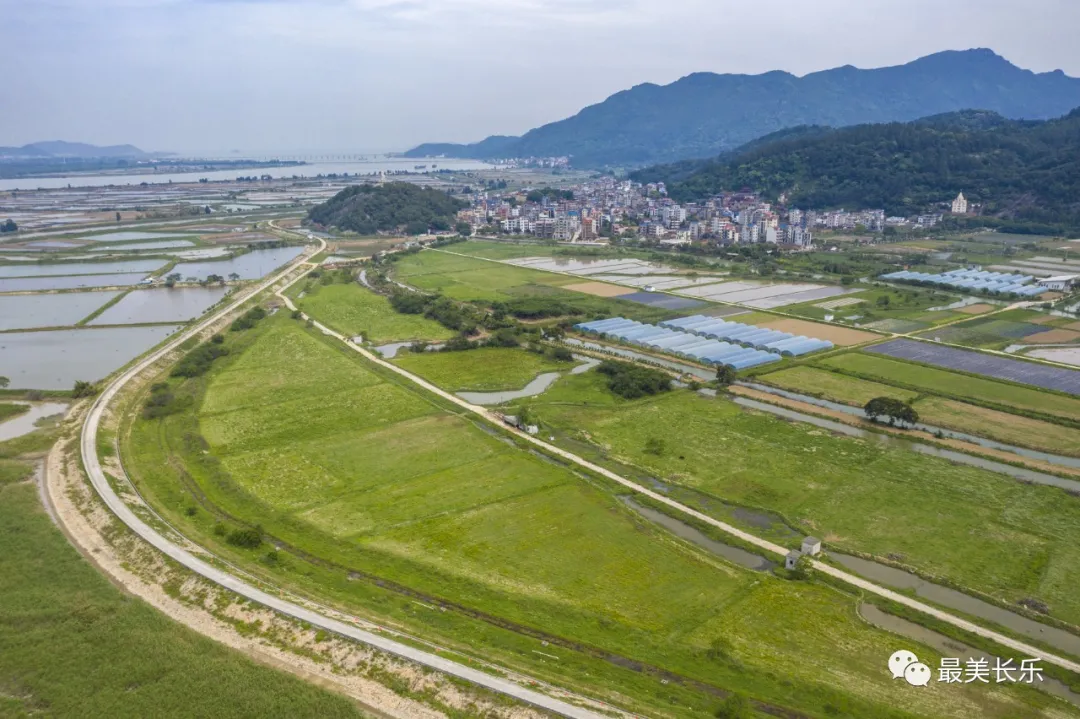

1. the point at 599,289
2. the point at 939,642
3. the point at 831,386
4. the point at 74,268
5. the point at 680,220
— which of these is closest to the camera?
the point at 939,642

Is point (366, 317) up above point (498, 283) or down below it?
below

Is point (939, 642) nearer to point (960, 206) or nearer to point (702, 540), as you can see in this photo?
point (702, 540)

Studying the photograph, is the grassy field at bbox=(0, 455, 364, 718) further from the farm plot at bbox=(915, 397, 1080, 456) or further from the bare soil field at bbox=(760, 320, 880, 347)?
the bare soil field at bbox=(760, 320, 880, 347)

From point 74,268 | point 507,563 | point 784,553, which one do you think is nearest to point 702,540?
point 784,553

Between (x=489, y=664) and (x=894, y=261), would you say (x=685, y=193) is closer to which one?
(x=894, y=261)

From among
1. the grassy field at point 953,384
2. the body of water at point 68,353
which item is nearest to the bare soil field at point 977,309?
Result: the grassy field at point 953,384

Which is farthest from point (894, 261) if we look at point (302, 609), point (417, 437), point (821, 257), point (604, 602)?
point (302, 609)

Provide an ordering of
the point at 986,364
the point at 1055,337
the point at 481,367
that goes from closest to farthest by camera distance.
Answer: the point at 986,364, the point at 481,367, the point at 1055,337
